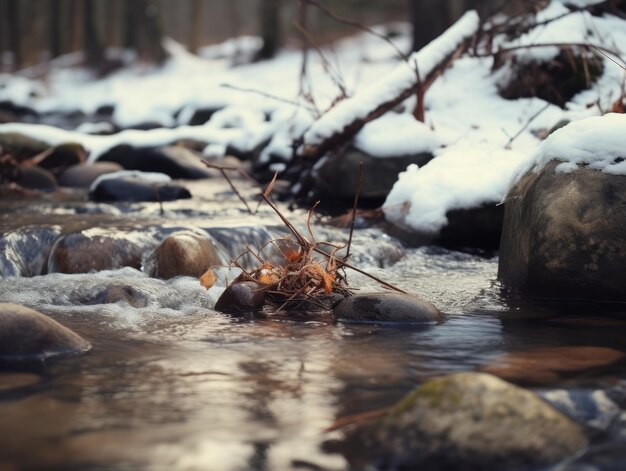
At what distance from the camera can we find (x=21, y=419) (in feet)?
9.50

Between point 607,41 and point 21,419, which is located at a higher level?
point 607,41

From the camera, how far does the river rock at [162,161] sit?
36.5 feet

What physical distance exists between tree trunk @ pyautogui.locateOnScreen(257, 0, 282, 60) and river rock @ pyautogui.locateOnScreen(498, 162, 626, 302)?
19337mm

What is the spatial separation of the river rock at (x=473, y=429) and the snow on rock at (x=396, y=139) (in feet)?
19.6

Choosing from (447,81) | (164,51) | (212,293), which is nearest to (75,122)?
(164,51)

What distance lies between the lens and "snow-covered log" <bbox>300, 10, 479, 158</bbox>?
8.34 meters

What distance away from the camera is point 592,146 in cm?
505

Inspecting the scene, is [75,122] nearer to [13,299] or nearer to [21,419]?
[13,299]

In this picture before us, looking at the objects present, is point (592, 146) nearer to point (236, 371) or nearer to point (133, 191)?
point (236, 371)

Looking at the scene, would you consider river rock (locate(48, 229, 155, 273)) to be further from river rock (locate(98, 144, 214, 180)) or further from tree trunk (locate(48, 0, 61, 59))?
tree trunk (locate(48, 0, 61, 59))

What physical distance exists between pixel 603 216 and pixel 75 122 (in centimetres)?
1774

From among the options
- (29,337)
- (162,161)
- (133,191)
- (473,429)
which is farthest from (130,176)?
(473,429)

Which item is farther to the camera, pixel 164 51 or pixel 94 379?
pixel 164 51

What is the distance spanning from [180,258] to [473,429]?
3553 mm
